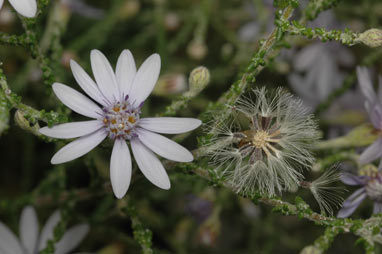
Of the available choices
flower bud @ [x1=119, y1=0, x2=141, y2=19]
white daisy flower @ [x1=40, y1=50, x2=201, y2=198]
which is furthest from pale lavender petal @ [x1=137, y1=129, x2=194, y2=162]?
flower bud @ [x1=119, y1=0, x2=141, y2=19]

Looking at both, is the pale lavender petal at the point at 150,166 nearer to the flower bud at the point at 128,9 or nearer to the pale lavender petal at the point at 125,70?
the pale lavender petal at the point at 125,70

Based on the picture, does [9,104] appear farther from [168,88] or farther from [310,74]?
[310,74]

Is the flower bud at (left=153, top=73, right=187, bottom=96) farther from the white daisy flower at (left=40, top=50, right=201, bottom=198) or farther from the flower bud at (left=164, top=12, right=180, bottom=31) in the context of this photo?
the white daisy flower at (left=40, top=50, right=201, bottom=198)

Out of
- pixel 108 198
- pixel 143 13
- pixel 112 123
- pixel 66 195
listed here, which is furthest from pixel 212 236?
pixel 143 13

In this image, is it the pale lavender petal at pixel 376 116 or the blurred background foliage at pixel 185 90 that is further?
→ the blurred background foliage at pixel 185 90

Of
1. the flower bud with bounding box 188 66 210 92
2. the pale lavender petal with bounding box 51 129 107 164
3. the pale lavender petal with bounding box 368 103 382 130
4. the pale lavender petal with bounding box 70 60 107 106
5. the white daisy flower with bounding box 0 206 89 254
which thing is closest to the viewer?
the pale lavender petal with bounding box 51 129 107 164

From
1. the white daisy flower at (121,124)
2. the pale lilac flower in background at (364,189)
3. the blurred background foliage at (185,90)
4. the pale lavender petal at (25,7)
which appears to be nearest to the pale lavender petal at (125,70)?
the white daisy flower at (121,124)
